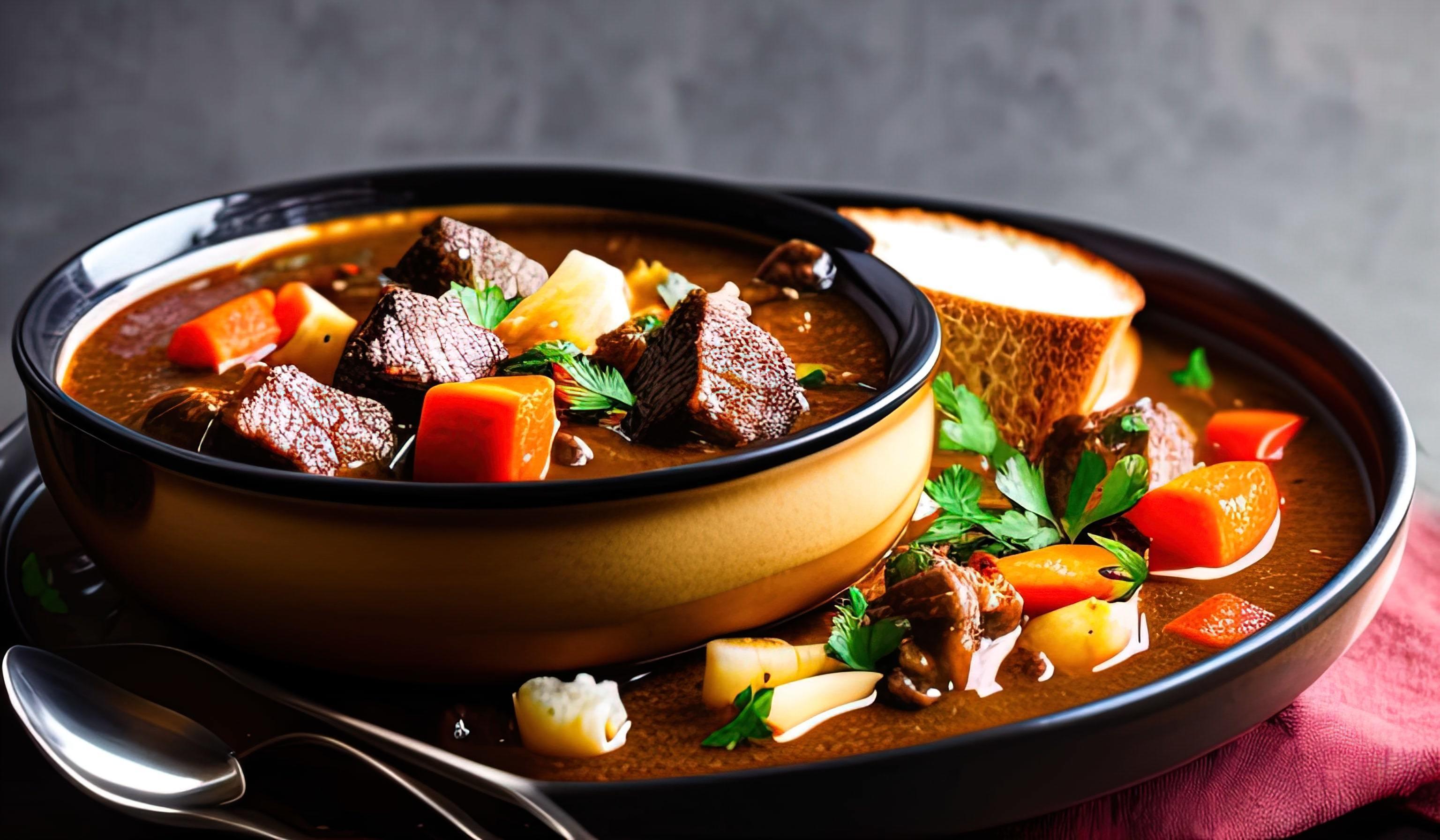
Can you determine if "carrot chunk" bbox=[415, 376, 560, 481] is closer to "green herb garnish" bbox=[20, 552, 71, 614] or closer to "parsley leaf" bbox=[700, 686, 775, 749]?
"parsley leaf" bbox=[700, 686, 775, 749]

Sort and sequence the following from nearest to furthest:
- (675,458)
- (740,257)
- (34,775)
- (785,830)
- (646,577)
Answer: (785,830) → (646,577) → (675,458) → (34,775) → (740,257)

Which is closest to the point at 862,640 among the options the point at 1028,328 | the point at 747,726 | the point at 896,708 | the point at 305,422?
the point at 896,708

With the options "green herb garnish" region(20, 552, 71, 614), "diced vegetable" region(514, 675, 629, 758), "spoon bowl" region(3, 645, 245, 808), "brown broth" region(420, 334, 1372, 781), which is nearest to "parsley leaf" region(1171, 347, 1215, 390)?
"brown broth" region(420, 334, 1372, 781)

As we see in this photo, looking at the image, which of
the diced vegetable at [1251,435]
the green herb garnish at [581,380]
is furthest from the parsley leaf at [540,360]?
the diced vegetable at [1251,435]

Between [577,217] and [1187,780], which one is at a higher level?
[577,217]

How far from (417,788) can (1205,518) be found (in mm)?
1341

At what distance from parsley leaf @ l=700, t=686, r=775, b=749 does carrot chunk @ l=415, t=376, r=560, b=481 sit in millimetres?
434

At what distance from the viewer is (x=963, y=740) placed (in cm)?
157

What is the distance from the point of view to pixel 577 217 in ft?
9.93

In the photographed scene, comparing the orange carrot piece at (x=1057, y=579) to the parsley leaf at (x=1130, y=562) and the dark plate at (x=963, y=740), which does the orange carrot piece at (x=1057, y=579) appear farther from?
the dark plate at (x=963, y=740)

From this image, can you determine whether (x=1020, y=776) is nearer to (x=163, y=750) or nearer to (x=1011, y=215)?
(x=163, y=750)

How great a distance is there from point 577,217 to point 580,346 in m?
0.86

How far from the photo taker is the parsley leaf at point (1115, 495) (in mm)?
2184

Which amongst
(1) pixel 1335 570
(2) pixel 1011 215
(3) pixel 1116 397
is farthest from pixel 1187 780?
(2) pixel 1011 215
